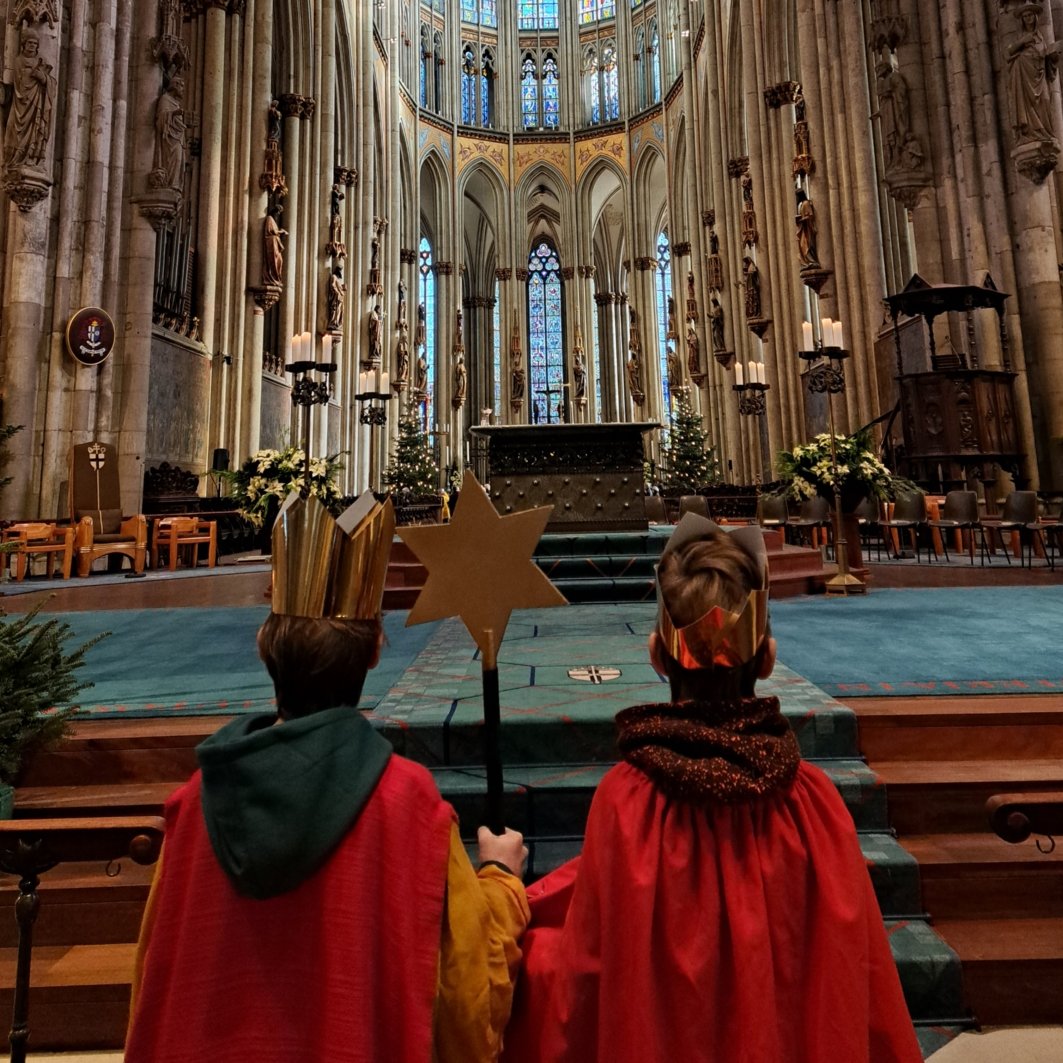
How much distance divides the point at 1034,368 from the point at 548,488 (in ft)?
22.3

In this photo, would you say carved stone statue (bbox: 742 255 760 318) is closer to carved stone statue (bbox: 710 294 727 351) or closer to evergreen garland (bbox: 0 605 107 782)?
carved stone statue (bbox: 710 294 727 351)

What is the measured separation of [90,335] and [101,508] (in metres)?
2.28

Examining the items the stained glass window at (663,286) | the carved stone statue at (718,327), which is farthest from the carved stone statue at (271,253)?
the stained glass window at (663,286)

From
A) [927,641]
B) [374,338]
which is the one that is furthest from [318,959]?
[374,338]

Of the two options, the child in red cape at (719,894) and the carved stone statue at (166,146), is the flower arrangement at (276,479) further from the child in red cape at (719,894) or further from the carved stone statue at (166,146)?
the child in red cape at (719,894)

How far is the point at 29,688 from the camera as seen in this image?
205cm

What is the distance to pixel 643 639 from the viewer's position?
3.57 meters

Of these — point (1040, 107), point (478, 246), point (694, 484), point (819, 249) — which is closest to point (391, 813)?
point (1040, 107)

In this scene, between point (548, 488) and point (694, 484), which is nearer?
point (548, 488)

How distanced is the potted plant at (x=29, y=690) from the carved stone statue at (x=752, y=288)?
15089mm

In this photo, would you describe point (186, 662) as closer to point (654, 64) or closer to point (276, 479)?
point (276, 479)

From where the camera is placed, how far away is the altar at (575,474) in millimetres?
6422

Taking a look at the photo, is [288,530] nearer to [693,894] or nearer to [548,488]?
[693,894]

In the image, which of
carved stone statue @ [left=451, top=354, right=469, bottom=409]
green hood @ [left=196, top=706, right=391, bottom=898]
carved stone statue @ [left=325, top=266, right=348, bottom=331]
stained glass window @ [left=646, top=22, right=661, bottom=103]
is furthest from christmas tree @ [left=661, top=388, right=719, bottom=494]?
stained glass window @ [left=646, top=22, right=661, bottom=103]
